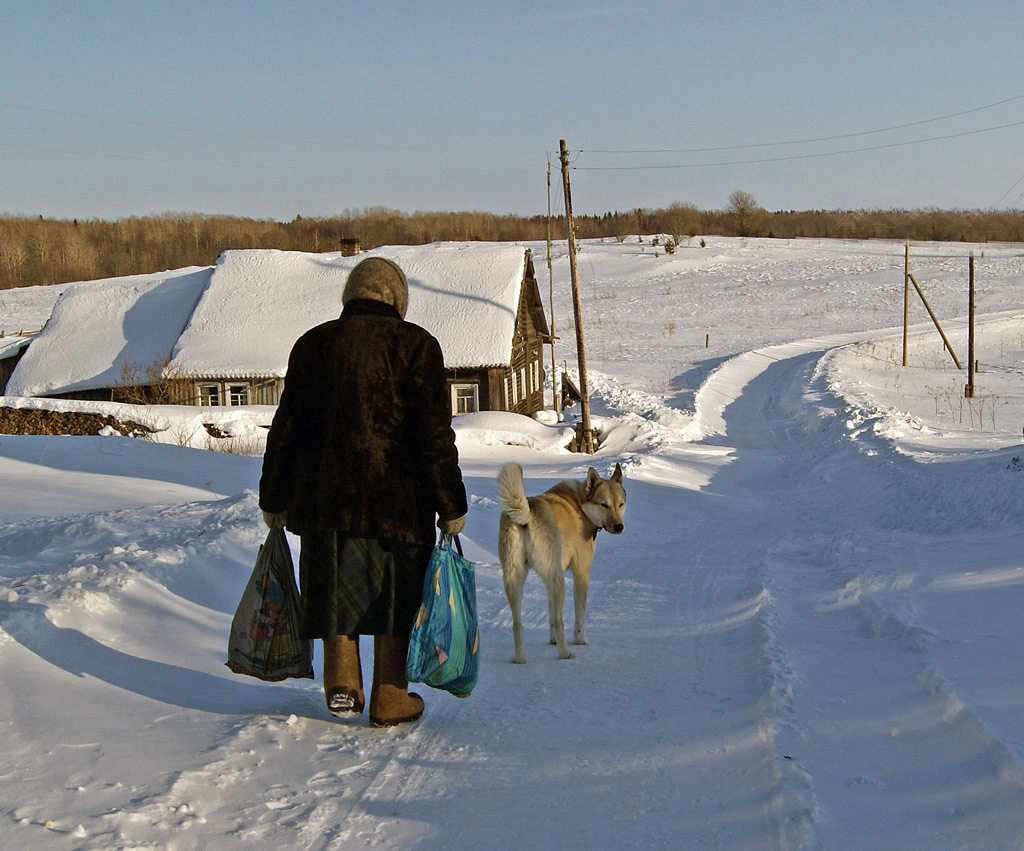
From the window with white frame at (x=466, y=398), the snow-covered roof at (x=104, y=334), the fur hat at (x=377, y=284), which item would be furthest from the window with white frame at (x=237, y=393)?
the fur hat at (x=377, y=284)

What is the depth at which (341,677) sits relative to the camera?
4441mm

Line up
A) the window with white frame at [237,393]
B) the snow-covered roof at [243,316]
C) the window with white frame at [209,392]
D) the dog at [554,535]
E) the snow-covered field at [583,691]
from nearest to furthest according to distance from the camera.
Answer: the snow-covered field at [583,691], the dog at [554,535], the snow-covered roof at [243,316], the window with white frame at [237,393], the window with white frame at [209,392]

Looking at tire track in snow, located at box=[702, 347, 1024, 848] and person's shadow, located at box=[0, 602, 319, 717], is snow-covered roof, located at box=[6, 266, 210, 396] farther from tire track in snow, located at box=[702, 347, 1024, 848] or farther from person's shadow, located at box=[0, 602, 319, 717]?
person's shadow, located at box=[0, 602, 319, 717]

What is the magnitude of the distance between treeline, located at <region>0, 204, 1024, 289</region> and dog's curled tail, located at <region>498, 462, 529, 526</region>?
74039 mm

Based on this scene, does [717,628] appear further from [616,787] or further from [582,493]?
[616,787]

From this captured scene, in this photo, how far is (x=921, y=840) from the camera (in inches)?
132

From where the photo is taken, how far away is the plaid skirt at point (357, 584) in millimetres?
4336

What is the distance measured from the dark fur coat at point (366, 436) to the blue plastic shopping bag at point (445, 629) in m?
0.18

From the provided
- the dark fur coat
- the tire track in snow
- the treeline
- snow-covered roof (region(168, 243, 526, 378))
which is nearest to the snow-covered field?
the tire track in snow

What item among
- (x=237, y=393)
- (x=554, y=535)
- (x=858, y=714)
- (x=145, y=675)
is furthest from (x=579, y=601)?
(x=237, y=393)

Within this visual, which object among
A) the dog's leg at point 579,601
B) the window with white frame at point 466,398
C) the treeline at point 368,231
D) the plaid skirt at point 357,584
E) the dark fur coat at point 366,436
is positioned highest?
the treeline at point 368,231

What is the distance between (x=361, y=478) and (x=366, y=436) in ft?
0.67

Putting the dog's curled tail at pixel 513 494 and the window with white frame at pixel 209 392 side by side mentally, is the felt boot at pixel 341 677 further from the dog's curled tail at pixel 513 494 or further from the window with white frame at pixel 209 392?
the window with white frame at pixel 209 392

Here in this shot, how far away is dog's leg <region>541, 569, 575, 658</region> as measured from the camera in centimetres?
603
